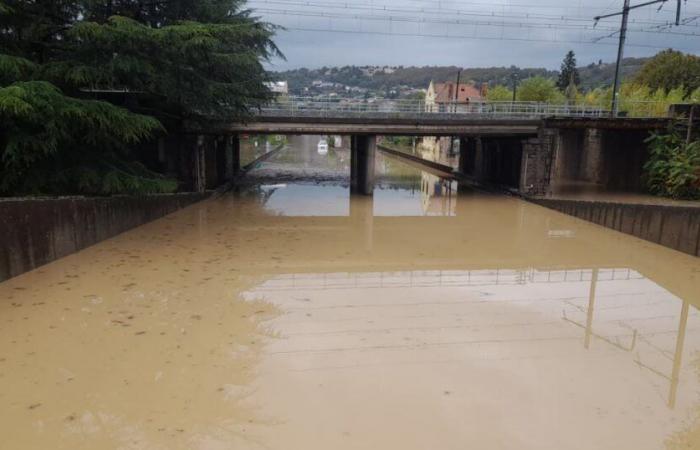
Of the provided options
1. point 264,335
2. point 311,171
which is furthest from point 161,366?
point 311,171

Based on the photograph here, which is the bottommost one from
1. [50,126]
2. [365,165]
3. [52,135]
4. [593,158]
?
[365,165]

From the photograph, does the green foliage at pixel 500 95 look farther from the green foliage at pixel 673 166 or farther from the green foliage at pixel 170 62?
the green foliage at pixel 170 62

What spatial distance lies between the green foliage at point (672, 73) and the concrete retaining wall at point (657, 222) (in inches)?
1582

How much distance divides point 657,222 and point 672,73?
44.7m

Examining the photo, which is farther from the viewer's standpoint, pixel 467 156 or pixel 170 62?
pixel 467 156

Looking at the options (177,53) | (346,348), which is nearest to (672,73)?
(177,53)

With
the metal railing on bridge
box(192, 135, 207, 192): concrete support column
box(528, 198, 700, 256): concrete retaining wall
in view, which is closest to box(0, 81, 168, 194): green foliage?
box(192, 135, 207, 192): concrete support column

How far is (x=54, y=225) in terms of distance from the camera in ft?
38.7

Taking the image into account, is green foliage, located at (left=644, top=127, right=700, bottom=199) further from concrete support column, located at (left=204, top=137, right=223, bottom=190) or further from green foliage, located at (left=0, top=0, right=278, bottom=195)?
concrete support column, located at (left=204, top=137, right=223, bottom=190)

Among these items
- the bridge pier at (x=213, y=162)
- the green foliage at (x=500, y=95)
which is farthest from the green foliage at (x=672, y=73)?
the bridge pier at (x=213, y=162)

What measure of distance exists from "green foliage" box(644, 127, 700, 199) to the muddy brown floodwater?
29.2ft

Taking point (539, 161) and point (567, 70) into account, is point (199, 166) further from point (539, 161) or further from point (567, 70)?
point (567, 70)

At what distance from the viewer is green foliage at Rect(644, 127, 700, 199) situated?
74.5 feet

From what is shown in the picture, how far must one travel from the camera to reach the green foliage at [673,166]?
74.5 ft
